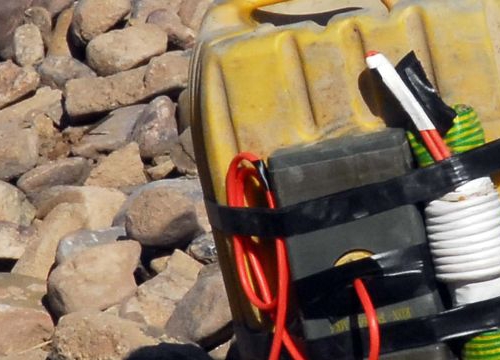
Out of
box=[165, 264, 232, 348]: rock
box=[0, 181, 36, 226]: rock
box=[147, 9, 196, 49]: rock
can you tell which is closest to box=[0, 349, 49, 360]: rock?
box=[165, 264, 232, 348]: rock

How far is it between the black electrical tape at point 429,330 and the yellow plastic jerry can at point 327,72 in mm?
323

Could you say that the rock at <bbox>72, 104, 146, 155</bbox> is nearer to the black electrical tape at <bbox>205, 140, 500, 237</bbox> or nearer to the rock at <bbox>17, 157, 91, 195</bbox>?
the rock at <bbox>17, 157, 91, 195</bbox>

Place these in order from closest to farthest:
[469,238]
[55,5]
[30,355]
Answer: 1. [469,238]
2. [30,355]
3. [55,5]

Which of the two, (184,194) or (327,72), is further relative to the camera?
(184,194)

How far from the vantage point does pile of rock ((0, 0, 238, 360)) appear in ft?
15.9

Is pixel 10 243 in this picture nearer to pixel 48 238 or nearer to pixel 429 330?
pixel 48 238

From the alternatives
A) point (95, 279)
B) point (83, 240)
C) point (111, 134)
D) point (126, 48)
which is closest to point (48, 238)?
point (83, 240)

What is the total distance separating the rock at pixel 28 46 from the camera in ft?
30.7

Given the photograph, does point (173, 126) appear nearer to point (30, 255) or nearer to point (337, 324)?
point (30, 255)

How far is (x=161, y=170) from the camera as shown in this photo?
7.20 meters

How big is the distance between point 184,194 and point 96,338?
1.72 metres

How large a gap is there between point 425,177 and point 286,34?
1.29 feet

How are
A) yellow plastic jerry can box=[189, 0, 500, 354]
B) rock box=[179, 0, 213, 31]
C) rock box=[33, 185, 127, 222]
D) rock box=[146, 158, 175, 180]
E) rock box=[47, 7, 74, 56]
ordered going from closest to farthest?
yellow plastic jerry can box=[189, 0, 500, 354] < rock box=[33, 185, 127, 222] < rock box=[146, 158, 175, 180] < rock box=[179, 0, 213, 31] < rock box=[47, 7, 74, 56]

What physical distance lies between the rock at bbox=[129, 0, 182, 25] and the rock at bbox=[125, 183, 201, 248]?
3647 millimetres
